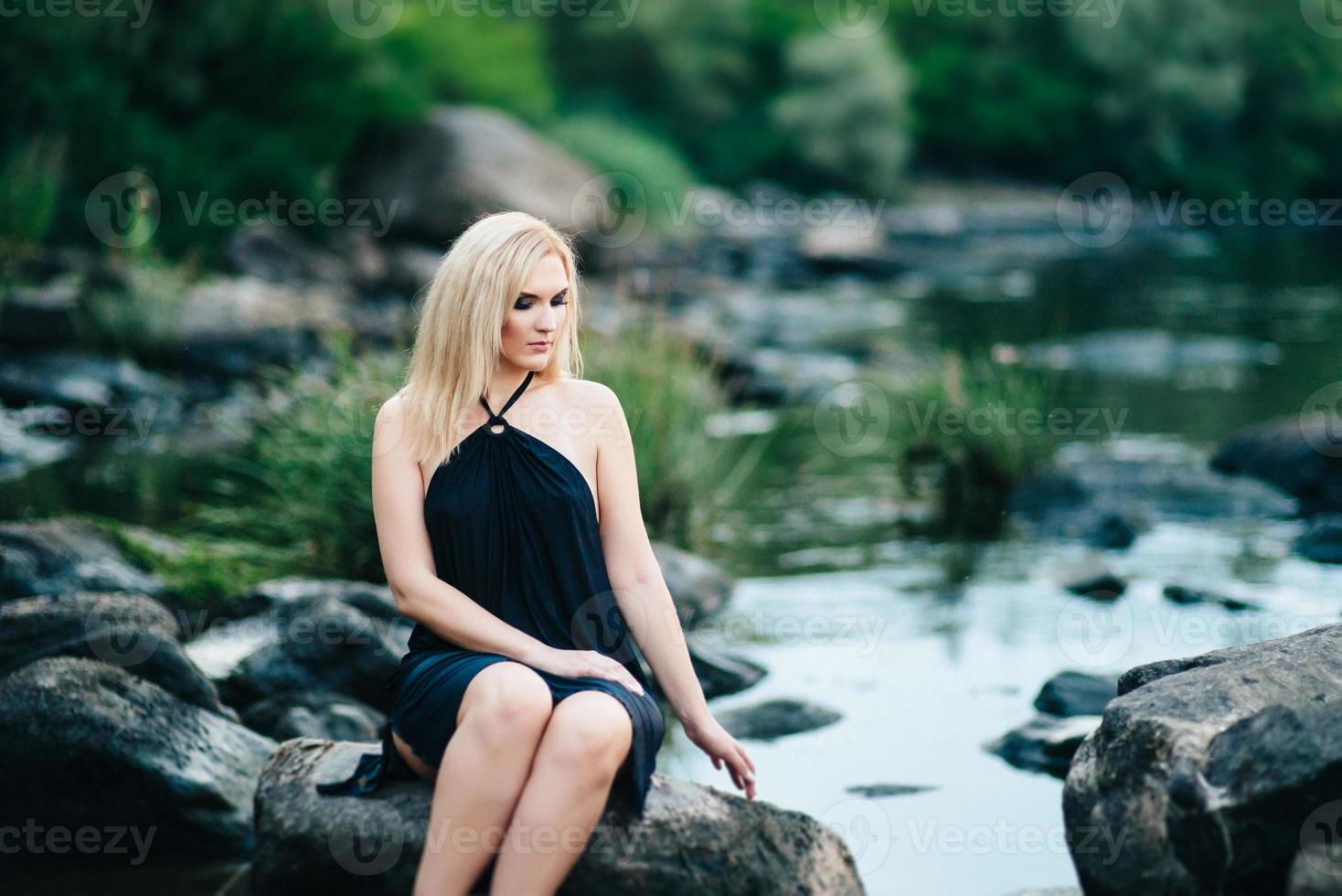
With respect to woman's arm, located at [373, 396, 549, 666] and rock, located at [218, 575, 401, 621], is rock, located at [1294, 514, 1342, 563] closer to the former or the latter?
rock, located at [218, 575, 401, 621]

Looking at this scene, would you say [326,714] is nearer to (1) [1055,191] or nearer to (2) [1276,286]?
(2) [1276,286]

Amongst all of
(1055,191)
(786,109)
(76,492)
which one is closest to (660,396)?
(76,492)

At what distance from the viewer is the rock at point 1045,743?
13.9 feet

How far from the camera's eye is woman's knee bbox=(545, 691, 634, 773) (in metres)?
2.68

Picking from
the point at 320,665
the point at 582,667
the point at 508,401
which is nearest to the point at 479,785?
the point at 582,667

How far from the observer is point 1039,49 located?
42.3 metres
